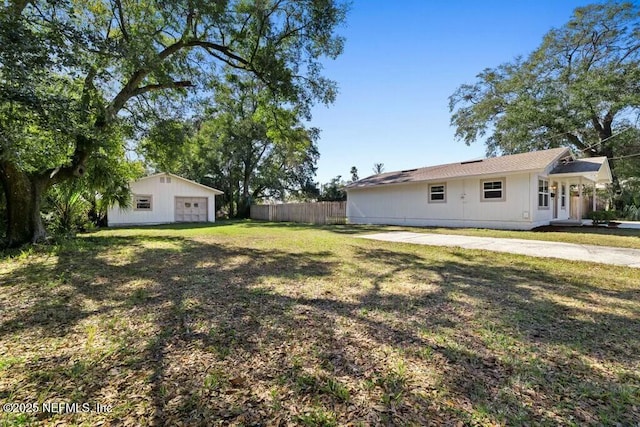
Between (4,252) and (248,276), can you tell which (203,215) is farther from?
(248,276)

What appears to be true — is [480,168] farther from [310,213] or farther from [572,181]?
[310,213]

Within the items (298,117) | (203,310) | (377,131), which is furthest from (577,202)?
(203,310)

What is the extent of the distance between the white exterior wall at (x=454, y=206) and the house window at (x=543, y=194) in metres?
0.34

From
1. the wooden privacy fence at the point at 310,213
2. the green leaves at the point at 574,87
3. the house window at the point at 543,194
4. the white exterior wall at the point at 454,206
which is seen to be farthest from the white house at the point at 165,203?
the green leaves at the point at 574,87

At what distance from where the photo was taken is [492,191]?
1302cm

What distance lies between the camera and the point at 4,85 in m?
4.27

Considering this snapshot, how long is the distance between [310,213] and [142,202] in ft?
35.4

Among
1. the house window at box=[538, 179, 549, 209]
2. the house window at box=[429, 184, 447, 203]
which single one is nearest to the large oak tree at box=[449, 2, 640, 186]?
the house window at box=[538, 179, 549, 209]

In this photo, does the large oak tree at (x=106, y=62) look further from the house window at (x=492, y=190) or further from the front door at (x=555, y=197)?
the front door at (x=555, y=197)

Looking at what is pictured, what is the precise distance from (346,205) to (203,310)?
1625 centimetres

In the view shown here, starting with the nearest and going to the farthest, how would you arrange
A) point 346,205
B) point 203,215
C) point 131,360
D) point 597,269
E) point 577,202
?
point 131,360 < point 597,269 < point 577,202 < point 346,205 < point 203,215

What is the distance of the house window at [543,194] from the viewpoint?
12547mm

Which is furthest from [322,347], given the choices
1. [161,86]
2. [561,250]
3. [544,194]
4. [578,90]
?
[578,90]

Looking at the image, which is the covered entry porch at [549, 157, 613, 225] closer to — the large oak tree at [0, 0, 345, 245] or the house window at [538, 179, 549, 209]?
the house window at [538, 179, 549, 209]
